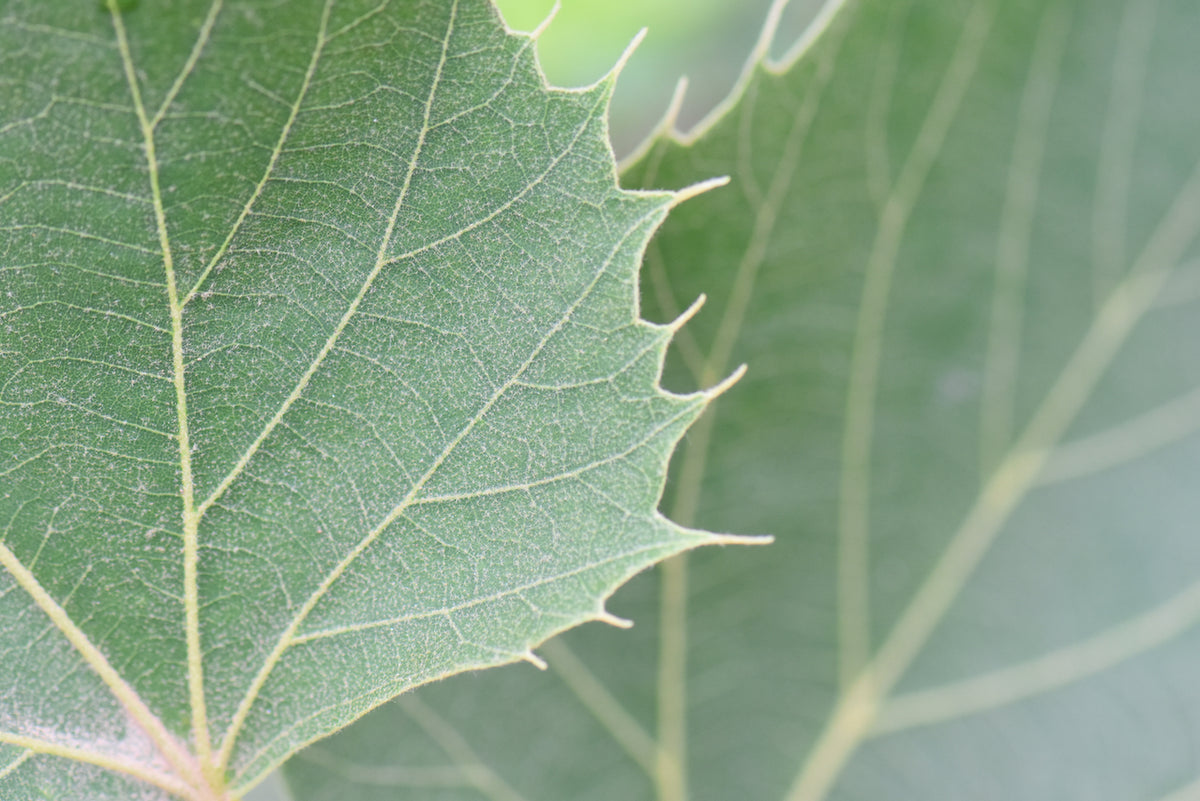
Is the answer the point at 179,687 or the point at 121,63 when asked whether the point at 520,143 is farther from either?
the point at 179,687

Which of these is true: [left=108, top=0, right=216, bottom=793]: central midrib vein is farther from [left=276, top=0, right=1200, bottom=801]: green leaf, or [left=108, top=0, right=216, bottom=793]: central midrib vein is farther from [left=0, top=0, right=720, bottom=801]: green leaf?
[left=276, top=0, right=1200, bottom=801]: green leaf

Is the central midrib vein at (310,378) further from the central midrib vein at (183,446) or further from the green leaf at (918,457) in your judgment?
the green leaf at (918,457)

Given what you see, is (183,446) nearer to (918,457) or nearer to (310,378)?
(310,378)

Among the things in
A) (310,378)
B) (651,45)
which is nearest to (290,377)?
(310,378)

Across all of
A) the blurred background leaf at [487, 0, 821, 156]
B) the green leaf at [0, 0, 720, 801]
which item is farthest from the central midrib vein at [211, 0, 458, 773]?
the blurred background leaf at [487, 0, 821, 156]

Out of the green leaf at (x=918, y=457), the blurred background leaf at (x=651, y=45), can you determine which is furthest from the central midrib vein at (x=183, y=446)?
the blurred background leaf at (x=651, y=45)

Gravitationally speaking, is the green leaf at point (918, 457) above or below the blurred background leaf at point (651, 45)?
below
